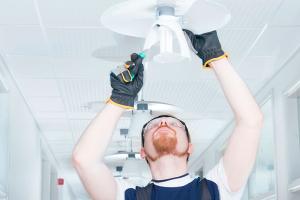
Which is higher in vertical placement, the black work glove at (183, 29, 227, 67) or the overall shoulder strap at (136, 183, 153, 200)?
the black work glove at (183, 29, 227, 67)

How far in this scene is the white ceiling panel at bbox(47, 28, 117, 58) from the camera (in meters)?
3.54

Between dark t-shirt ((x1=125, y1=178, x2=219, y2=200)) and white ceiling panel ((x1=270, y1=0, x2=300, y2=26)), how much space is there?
5.25 feet

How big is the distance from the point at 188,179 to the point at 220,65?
1.25 feet

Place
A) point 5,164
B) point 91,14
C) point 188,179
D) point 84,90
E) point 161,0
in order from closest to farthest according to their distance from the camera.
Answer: point 161,0 → point 188,179 → point 91,14 → point 5,164 → point 84,90

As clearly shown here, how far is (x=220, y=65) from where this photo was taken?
1.90 m

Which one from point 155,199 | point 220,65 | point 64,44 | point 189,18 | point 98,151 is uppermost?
point 64,44

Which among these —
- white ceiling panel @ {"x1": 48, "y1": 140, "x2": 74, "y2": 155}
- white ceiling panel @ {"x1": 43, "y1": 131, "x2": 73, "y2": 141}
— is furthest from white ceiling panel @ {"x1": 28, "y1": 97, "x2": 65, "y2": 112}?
white ceiling panel @ {"x1": 48, "y1": 140, "x2": 74, "y2": 155}

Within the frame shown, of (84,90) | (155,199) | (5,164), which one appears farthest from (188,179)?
(84,90)

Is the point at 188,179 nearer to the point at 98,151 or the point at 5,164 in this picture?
the point at 98,151

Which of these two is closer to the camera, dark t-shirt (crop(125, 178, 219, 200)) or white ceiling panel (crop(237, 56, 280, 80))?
dark t-shirt (crop(125, 178, 219, 200))

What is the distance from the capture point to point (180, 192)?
1904 millimetres

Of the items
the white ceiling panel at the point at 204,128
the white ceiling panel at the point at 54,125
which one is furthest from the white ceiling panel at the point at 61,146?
the white ceiling panel at the point at 204,128

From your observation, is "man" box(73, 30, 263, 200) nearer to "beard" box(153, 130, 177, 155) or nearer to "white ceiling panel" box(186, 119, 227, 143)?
"beard" box(153, 130, 177, 155)

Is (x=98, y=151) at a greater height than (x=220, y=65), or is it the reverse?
(x=220, y=65)
